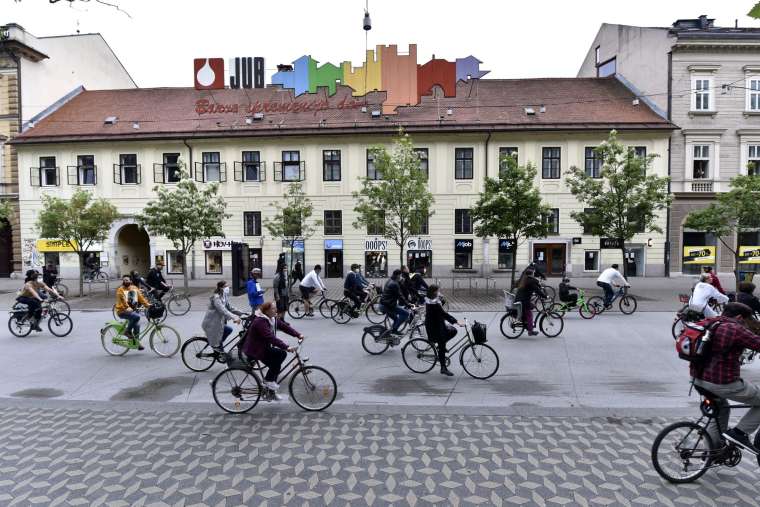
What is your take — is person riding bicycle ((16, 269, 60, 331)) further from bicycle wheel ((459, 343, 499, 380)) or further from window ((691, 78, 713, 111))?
window ((691, 78, 713, 111))

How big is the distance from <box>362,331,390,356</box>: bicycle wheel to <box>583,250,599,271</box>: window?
74.2ft

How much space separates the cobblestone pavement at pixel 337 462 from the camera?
4227 mm

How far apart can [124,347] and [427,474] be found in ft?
25.7

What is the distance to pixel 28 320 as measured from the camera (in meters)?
11.9

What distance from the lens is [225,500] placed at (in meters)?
4.18

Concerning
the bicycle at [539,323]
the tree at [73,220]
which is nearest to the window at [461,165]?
the bicycle at [539,323]

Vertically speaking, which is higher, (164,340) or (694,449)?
(694,449)

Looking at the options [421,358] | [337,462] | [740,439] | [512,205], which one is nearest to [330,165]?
[512,205]

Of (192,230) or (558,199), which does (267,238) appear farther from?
(558,199)

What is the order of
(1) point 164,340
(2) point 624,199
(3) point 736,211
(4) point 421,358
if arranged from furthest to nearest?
(2) point 624,199 → (3) point 736,211 → (1) point 164,340 → (4) point 421,358

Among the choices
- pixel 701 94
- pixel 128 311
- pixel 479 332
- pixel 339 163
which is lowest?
pixel 479 332

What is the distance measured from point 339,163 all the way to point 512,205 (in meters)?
13.3

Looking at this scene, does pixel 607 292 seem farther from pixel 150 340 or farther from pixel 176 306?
pixel 176 306

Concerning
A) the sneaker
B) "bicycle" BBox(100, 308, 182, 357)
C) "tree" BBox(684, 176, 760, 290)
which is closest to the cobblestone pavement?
the sneaker
